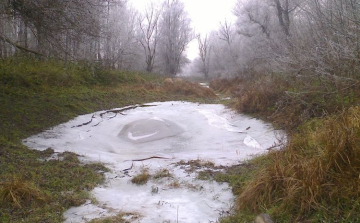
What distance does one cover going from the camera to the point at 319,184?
3.29m

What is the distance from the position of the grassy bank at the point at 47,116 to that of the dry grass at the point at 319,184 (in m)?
2.39

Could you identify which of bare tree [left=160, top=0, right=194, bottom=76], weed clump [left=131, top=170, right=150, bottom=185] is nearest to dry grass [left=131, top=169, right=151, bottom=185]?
weed clump [left=131, top=170, right=150, bottom=185]

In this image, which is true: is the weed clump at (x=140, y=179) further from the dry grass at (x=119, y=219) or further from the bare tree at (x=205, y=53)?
the bare tree at (x=205, y=53)

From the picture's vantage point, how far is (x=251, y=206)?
3639 millimetres

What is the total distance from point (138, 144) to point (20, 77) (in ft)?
20.4

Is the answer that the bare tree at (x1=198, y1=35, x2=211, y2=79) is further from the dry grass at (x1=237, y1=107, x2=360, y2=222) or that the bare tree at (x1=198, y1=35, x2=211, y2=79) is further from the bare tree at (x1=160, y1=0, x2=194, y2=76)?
the dry grass at (x1=237, y1=107, x2=360, y2=222)

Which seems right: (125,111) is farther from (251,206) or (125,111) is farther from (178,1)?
(178,1)

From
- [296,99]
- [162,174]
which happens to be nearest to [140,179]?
[162,174]

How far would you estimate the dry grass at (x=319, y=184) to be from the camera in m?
3.07

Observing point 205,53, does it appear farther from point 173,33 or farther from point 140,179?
point 140,179

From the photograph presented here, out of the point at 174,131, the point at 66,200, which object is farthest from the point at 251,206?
the point at 174,131

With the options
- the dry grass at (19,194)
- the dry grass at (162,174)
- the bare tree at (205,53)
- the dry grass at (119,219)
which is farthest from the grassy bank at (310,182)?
the bare tree at (205,53)

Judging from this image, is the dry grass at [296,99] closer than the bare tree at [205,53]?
Yes

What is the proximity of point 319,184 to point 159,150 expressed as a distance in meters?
4.42
